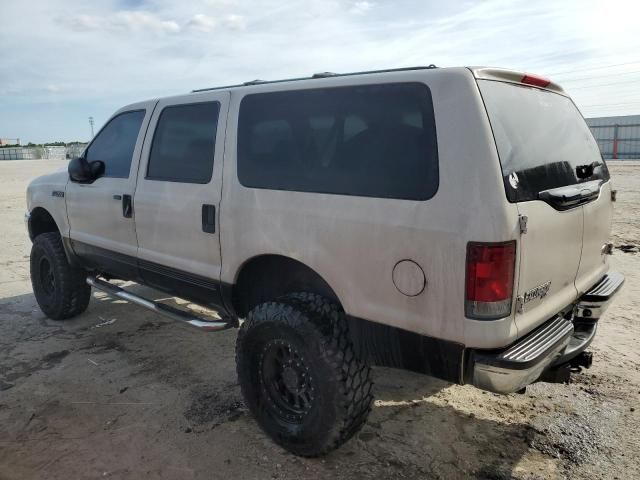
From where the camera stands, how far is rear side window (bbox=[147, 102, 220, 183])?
3365 mm

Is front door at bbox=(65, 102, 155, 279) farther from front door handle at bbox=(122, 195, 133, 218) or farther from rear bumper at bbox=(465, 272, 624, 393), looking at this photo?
rear bumper at bbox=(465, 272, 624, 393)

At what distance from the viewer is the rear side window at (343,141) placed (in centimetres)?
234

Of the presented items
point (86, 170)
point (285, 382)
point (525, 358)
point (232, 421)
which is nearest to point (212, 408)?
point (232, 421)

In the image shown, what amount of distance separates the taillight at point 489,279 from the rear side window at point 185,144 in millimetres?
1880

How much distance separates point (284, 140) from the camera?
295 cm

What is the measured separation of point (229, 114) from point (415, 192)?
59.5 inches

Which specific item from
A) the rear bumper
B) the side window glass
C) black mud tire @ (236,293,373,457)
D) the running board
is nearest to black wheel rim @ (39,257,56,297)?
the running board

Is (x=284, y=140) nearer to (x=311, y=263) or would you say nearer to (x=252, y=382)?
(x=311, y=263)

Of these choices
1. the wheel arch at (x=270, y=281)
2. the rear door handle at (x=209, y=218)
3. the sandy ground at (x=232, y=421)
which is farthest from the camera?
the rear door handle at (x=209, y=218)

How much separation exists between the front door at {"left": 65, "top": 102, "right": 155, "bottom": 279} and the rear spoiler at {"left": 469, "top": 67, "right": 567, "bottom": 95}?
2.65m

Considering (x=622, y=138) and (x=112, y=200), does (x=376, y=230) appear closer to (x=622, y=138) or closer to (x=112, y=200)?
(x=112, y=200)

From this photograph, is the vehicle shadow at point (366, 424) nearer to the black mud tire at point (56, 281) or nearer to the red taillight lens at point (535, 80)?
the black mud tire at point (56, 281)

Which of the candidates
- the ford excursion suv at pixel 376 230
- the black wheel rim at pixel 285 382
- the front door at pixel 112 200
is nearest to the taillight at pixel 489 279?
the ford excursion suv at pixel 376 230

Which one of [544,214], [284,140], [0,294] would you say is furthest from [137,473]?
[0,294]
